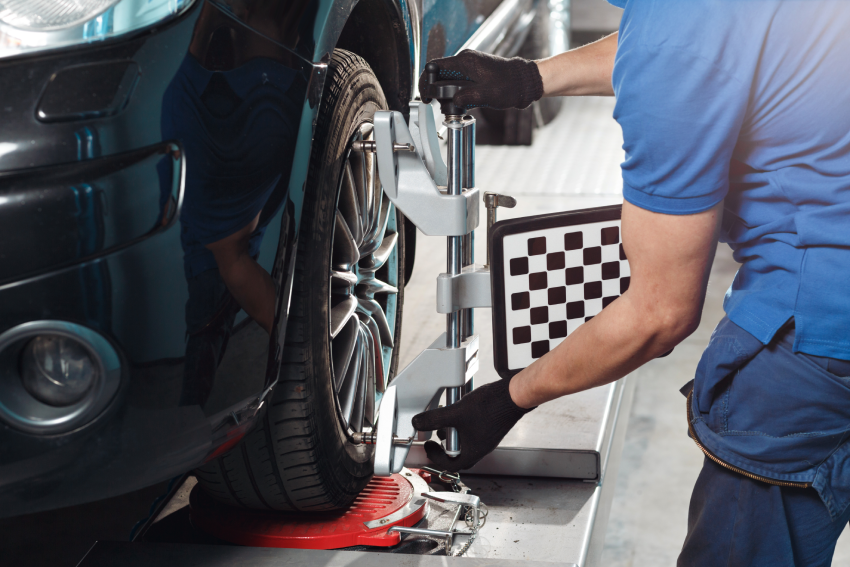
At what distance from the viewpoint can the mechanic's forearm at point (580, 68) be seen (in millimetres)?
1646

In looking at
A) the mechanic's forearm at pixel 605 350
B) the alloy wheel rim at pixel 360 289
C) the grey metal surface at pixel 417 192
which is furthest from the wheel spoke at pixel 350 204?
the mechanic's forearm at pixel 605 350

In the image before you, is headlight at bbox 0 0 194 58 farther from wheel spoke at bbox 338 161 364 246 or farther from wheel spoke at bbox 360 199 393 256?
wheel spoke at bbox 360 199 393 256

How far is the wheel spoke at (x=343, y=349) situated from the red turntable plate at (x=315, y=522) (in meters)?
0.25

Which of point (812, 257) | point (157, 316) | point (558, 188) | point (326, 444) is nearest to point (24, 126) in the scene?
point (157, 316)

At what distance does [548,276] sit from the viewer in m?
1.57

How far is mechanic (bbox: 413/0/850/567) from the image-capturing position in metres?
1.04

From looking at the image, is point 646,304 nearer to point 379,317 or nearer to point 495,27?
point 379,317

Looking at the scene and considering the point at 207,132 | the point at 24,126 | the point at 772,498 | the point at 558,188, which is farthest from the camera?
the point at 558,188

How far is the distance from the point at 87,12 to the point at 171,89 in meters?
0.13

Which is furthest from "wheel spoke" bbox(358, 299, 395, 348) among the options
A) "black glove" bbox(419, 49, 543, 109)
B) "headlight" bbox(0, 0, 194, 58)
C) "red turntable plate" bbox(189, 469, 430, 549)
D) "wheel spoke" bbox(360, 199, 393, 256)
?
"headlight" bbox(0, 0, 194, 58)

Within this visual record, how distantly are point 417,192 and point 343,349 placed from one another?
0.33 meters

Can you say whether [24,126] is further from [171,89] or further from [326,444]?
[326,444]

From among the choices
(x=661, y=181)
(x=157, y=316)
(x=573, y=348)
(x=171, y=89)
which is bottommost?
(x=573, y=348)

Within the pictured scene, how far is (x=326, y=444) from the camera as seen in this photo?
148 centimetres
